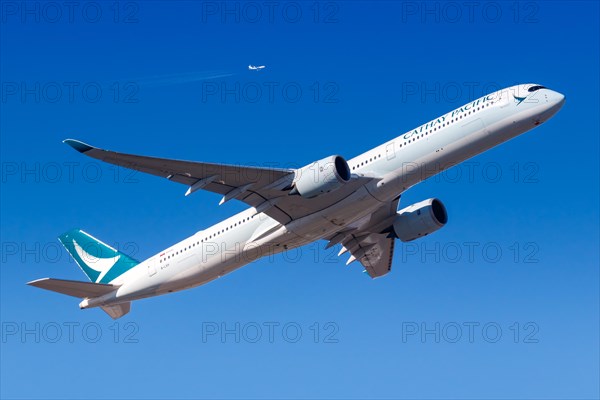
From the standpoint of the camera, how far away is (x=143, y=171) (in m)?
41.7

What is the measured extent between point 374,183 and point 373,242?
422 inches

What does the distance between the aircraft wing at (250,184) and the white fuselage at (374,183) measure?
570 millimetres

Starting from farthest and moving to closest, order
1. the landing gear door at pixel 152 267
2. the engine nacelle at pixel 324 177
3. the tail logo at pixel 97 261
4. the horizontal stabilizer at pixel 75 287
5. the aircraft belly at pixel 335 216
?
the tail logo at pixel 97 261 → the landing gear door at pixel 152 267 → the horizontal stabilizer at pixel 75 287 → the aircraft belly at pixel 335 216 → the engine nacelle at pixel 324 177

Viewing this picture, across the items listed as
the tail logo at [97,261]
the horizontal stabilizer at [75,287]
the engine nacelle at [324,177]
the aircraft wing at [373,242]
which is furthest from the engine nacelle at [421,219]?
the tail logo at [97,261]

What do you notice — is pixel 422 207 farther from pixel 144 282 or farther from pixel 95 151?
pixel 95 151

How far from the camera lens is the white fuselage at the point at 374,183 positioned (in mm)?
42906

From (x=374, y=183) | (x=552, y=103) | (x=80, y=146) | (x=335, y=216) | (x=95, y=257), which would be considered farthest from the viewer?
(x=95, y=257)

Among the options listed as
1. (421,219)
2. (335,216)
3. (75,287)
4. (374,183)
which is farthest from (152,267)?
(421,219)

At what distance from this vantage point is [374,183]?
145 feet

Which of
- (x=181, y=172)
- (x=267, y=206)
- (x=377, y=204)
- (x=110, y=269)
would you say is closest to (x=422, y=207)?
(x=377, y=204)

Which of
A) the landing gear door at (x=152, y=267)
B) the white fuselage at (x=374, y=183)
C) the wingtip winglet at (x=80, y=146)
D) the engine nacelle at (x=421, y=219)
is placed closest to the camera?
the wingtip winglet at (x=80, y=146)

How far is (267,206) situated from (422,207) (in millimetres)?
10347

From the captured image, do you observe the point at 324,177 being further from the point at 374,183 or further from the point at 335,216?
the point at 335,216

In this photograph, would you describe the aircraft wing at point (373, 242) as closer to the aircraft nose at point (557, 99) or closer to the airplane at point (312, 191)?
the airplane at point (312, 191)
